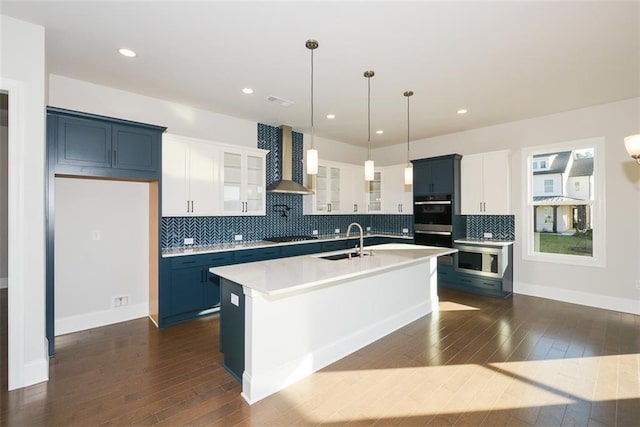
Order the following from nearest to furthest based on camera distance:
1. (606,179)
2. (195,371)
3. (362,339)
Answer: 1. (195,371)
2. (362,339)
3. (606,179)

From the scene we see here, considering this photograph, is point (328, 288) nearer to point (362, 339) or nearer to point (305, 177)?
point (362, 339)

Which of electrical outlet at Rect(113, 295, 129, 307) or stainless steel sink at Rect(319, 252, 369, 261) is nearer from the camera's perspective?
stainless steel sink at Rect(319, 252, 369, 261)

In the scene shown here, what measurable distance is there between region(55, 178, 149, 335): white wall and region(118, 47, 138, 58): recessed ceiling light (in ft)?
5.26

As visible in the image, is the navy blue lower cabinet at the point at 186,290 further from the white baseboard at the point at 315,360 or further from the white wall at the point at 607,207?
the white wall at the point at 607,207

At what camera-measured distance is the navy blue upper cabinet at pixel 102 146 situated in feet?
9.80

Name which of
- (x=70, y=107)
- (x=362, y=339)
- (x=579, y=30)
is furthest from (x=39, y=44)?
(x=579, y=30)

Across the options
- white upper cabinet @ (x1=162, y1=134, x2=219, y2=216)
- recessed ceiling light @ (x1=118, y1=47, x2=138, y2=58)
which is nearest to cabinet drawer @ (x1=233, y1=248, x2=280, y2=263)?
white upper cabinet @ (x1=162, y1=134, x2=219, y2=216)

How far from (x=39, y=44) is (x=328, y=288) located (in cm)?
319

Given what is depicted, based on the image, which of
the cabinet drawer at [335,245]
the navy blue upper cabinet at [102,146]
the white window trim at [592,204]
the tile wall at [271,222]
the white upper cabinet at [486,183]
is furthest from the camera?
the cabinet drawer at [335,245]

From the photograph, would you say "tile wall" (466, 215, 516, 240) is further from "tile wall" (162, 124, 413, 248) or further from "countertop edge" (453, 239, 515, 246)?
"tile wall" (162, 124, 413, 248)

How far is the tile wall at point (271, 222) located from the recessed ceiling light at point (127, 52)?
2.01 meters

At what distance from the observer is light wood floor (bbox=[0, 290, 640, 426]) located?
2.09m

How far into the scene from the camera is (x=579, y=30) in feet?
8.16

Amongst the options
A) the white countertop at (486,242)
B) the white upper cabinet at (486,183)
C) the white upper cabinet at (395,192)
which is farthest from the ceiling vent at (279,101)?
the white countertop at (486,242)
